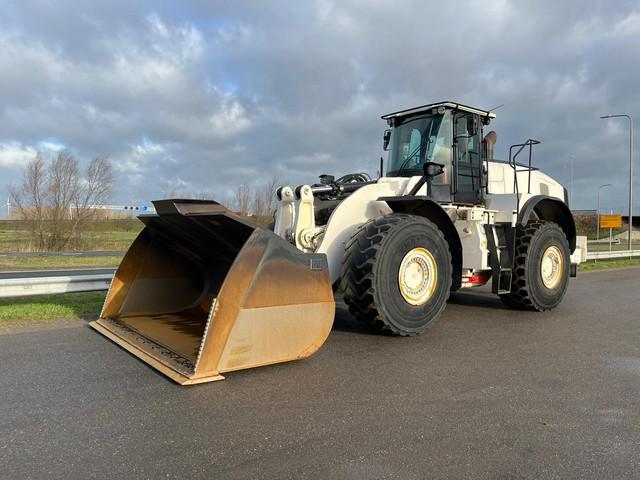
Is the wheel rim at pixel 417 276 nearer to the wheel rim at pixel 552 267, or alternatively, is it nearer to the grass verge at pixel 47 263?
the wheel rim at pixel 552 267

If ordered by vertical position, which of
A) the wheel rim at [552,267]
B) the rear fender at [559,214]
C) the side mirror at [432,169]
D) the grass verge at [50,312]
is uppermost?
the side mirror at [432,169]

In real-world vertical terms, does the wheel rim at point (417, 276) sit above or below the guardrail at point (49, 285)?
above

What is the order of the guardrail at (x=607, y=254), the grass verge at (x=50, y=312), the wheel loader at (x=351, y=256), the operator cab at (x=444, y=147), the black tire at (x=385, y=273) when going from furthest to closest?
the guardrail at (x=607, y=254)
the operator cab at (x=444, y=147)
the grass verge at (x=50, y=312)
the black tire at (x=385, y=273)
the wheel loader at (x=351, y=256)

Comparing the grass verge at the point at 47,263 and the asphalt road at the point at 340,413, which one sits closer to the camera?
the asphalt road at the point at 340,413

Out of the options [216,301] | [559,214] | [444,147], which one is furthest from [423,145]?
[216,301]

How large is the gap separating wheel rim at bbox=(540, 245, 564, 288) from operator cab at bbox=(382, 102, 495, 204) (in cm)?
141

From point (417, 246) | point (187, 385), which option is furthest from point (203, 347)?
point (417, 246)

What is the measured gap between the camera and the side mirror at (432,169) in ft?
20.5

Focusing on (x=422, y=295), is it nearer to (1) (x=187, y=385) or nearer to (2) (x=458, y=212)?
(2) (x=458, y=212)

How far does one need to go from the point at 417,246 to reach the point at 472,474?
3.09m

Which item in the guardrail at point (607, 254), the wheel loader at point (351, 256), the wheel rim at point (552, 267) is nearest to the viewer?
the wheel loader at point (351, 256)

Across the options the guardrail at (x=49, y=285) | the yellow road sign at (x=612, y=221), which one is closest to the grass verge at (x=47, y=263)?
the guardrail at (x=49, y=285)

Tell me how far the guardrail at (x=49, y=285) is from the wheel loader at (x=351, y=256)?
5.29 ft

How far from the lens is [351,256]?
5.05m
